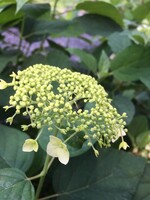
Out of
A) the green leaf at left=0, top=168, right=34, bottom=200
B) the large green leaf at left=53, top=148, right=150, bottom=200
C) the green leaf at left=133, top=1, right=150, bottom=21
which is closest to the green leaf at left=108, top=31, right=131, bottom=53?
the green leaf at left=133, top=1, right=150, bottom=21

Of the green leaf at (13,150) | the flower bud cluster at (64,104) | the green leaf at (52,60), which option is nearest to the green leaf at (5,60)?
the green leaf at (52,60)

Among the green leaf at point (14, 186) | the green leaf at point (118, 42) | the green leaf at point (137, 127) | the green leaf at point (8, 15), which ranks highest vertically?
the green leaf at point (8, 15)

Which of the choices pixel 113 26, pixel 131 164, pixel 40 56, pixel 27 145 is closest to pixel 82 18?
pixel 113 26

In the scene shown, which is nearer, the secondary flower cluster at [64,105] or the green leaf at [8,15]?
the secondary flower cluster at [64,105]

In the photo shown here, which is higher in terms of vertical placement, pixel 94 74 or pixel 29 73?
pixel 29 73

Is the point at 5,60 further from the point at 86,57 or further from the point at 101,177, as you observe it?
the point at 101,177

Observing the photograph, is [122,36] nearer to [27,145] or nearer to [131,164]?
[131,164]

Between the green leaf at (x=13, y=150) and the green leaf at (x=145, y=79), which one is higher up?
the green leaf at (x=145, y=79)

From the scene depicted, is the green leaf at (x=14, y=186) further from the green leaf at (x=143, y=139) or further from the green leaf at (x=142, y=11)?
the green leaf at (x=142, y=11)
